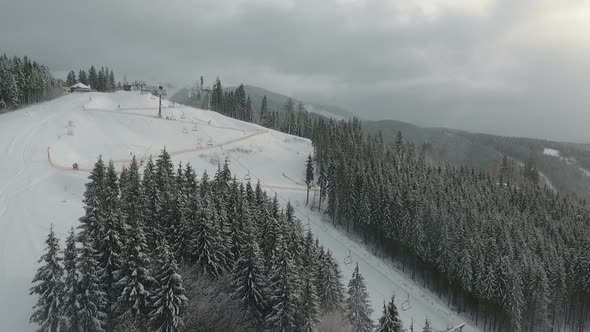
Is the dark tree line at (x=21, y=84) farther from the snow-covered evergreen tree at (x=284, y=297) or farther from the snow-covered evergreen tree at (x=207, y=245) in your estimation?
the snow-covered evergreen tree at (x=284, y=297)

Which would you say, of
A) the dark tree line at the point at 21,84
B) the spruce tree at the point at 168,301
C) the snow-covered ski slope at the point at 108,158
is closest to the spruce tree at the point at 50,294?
the snow-covered ski slope at the point at 108,158

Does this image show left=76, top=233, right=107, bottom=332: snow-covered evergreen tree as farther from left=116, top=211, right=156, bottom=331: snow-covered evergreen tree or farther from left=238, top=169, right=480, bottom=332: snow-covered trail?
left=238, top=169, right=480, bottom=332: snow-covered trail

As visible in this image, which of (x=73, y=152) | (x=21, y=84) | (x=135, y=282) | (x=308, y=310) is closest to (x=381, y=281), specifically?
(x=308, y=310)

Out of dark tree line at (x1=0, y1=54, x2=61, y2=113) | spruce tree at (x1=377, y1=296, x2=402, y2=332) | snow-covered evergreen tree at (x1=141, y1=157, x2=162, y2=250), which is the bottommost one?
spruce tree at (x1=377, y1=296, x2=402, y2=332)

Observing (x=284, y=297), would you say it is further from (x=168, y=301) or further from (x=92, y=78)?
(x=92, y=78)

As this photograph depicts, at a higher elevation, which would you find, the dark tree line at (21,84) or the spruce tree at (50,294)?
the dark tree line at (21,84)

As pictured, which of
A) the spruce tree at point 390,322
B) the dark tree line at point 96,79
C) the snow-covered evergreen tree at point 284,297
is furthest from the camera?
the dark tree line at point 96,79

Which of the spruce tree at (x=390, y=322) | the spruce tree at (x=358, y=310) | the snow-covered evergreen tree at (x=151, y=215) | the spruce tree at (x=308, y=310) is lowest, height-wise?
the spruce tree at (x=358, y=310)

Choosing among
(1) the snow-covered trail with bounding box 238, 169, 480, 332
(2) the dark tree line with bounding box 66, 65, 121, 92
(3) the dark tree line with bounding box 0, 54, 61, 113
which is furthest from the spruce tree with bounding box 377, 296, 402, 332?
(2) the dark tree line with bounding box 66, 65, 121, 92
